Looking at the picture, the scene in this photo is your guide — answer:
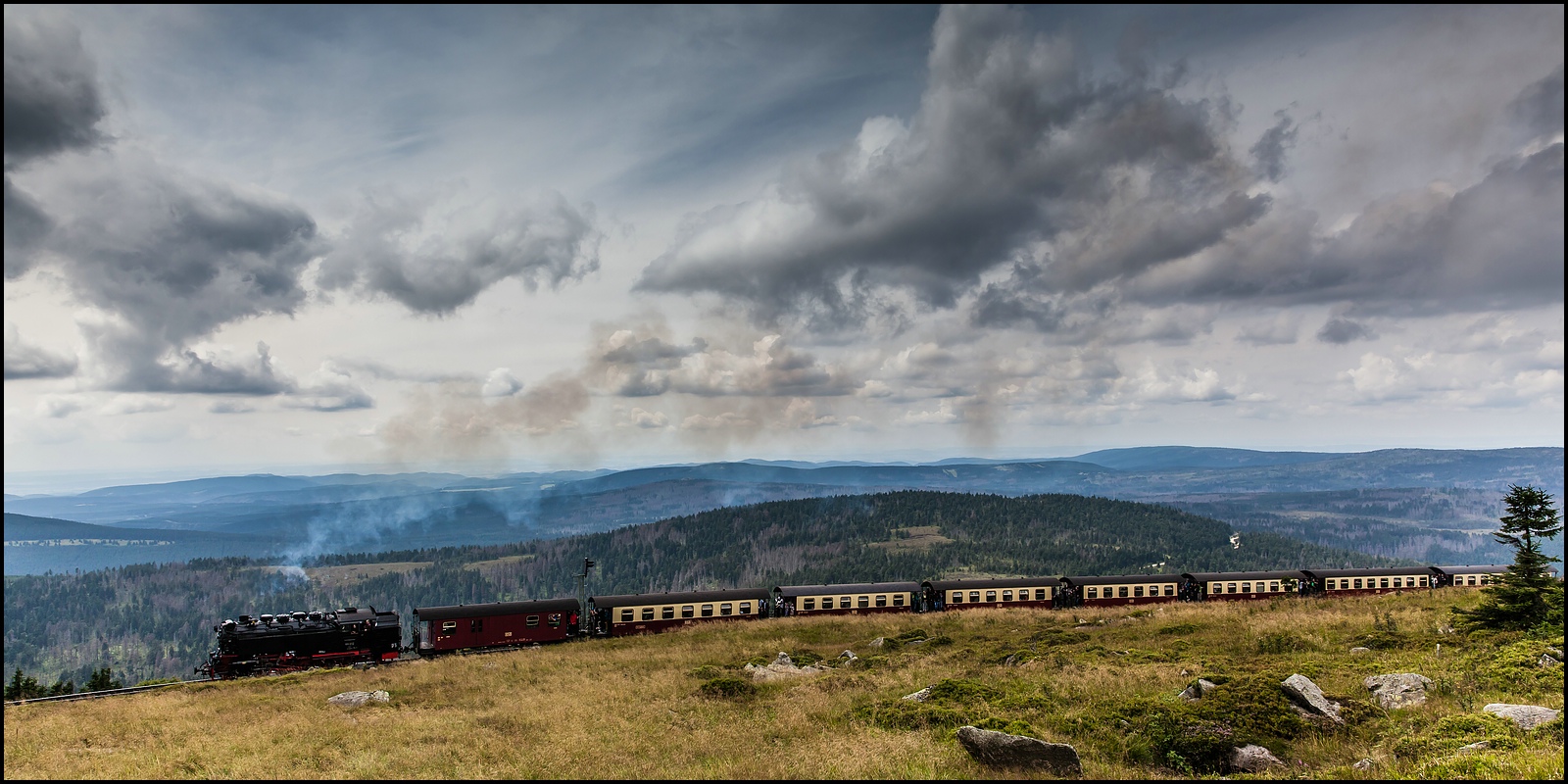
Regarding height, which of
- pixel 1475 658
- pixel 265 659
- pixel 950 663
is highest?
pixel 1475 658

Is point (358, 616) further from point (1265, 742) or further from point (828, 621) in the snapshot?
point (1265, 742)

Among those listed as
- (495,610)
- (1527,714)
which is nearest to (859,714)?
(1527,714)

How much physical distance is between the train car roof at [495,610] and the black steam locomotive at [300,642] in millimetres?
2298

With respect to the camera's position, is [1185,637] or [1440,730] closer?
[1440,730]

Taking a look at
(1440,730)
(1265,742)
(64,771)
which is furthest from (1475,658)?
(64,771)

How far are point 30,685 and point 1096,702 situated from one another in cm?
7071

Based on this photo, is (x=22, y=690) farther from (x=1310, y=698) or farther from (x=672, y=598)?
(x=1310, y=698)

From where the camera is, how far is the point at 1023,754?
1864 cm

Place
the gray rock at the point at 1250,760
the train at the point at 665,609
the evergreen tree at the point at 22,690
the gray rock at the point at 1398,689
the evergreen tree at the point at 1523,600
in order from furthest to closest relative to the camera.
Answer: the train at the point at 665,609 → the evergreen tree at the point at 22,690 → the evergreen tree at the point at 1523,600 → the gray rock at the point at 1398,689 → the gray rock at the point at 1250,760

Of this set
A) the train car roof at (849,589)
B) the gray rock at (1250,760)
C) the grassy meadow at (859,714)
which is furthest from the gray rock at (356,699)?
the train car roof at (849,589)

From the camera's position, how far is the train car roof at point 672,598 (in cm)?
5634

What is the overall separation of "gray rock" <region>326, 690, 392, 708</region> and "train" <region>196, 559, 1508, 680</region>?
14051mm

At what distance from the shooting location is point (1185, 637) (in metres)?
40.4

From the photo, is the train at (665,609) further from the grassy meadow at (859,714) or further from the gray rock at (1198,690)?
the gray rock at (1198,690)
